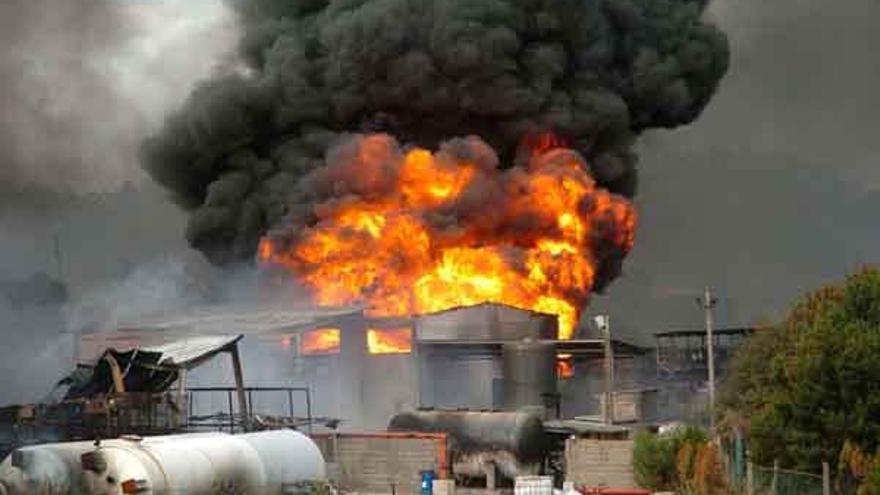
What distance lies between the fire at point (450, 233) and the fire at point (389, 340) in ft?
17.8

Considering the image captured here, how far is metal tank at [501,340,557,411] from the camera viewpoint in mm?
59375

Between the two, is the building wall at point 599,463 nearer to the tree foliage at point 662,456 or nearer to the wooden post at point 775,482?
the tree foliage at point 662,456

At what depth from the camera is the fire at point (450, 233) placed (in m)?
70.2

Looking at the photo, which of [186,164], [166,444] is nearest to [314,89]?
[186,164]

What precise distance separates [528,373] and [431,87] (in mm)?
21457

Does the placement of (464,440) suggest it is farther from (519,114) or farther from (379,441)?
(519,114)

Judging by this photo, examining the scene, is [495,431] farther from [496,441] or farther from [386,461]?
[386,461]

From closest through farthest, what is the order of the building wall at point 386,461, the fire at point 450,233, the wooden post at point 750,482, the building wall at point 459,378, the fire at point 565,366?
the wooden post at point 750,482 → the building wall at point 386,461 → the building wall at point 459,378 → the fire at point 565,366 → the fire at point 450,233

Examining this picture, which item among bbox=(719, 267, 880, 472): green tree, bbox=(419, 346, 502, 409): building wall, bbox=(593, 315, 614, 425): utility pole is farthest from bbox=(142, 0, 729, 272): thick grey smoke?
bbox=(719, 267, 880, 472): green tree

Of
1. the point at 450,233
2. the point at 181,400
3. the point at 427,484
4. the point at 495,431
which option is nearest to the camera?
the point at 427,484

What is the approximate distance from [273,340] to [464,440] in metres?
20.1

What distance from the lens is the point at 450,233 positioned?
71.4 meters

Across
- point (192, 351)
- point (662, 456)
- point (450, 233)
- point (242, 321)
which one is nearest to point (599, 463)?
point (662, 456)

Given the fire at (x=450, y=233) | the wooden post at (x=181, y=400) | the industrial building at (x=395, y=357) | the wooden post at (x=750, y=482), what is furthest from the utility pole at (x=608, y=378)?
the fire at (x=450, y=233)
